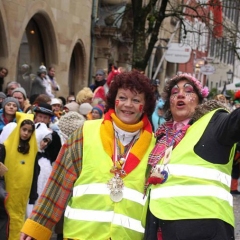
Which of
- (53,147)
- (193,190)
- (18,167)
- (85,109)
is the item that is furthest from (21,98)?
(193,190)

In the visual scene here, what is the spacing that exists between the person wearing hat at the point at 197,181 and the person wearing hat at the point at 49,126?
12.3ft

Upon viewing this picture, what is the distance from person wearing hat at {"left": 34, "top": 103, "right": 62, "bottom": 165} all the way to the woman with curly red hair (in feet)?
10.4

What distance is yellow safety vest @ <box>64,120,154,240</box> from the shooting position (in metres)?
3.57

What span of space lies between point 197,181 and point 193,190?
5 cm

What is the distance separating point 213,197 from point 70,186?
→ 38.7 inches

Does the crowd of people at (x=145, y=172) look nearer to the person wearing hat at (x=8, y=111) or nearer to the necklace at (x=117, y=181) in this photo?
the necklace at (x=117, y=181)

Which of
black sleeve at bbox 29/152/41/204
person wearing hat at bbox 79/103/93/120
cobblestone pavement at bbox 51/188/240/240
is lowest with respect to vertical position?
cobblestone pavement at bbox 51/188/240/240

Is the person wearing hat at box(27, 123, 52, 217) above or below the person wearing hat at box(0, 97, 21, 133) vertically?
below

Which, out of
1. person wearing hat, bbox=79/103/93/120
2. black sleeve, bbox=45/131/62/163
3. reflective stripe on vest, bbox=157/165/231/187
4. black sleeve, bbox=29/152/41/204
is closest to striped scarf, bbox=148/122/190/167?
reflective stripe on vest, bbox=157/165/231/187

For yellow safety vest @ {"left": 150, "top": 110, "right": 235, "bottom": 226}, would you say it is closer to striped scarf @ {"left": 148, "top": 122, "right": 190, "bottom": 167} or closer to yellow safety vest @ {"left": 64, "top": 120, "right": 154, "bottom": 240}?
striped scarf @ {"left": 148, "top": 122, "right": 190, "bottom": 167}

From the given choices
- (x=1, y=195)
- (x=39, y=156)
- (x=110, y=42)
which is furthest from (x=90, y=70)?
(x=1, y=195)

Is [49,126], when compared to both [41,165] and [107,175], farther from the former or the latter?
[107,175]

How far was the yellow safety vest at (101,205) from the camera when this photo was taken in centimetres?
357

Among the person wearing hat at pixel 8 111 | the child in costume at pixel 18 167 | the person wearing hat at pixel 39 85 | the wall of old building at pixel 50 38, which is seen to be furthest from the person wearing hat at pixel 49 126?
the wall of old building at pixel 50 38
